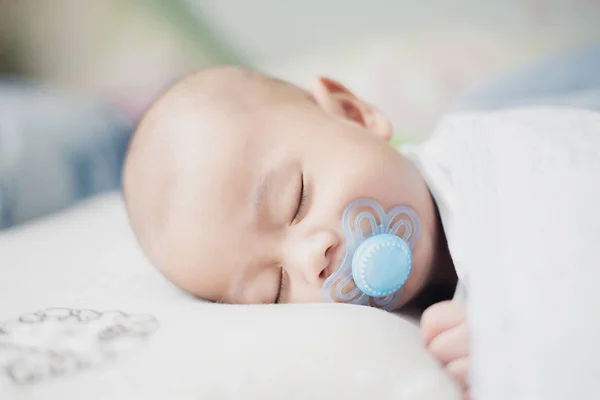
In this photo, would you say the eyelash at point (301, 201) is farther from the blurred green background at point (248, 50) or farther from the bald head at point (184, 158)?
the blurred green background at point (248, 50)

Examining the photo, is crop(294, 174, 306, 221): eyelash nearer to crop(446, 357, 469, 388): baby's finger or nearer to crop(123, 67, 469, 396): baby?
crop(123, 67, 469, 396): baby

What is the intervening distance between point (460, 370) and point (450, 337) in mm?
37

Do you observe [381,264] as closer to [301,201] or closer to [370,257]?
[370,257]

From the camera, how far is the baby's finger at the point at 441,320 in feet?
2.03

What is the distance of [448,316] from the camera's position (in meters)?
0.62

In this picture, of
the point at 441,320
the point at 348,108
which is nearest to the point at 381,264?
the point at 441,320

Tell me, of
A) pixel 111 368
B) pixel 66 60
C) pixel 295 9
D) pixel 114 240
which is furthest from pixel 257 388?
pixel 66 60

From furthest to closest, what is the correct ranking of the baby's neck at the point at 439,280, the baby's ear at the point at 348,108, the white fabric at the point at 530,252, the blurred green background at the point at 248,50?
the blurred green background at the point at 248,50
the baby's ear at the point at 348,108
the baby's neck at the point at 439,280
the white fabric at the point at 530,252

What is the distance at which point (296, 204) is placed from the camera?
0.77m

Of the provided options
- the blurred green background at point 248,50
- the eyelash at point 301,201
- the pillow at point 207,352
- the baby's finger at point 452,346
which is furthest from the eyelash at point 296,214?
the blurred green background at point 248,50

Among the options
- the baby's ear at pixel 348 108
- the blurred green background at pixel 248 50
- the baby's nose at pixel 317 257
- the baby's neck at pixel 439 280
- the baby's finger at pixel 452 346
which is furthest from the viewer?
the blurred green background at pixel 248 50

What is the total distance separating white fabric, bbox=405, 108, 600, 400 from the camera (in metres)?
0.49

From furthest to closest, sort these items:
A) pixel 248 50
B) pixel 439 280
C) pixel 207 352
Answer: pixel 248 50 → pixel 439 280 → pixel 207 352

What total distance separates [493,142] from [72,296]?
575 mm
